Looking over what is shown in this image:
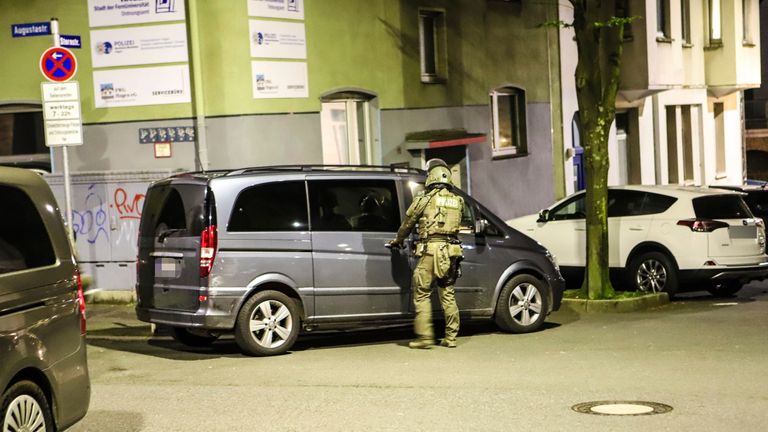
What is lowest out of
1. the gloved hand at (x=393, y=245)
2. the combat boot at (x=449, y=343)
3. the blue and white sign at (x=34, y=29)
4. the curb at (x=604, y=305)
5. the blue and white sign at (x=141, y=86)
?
the curb at (x=604, y=305)

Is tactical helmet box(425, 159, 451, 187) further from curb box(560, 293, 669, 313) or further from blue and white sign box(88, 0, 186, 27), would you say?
blue and white sign box(88, 0, 186, 27)

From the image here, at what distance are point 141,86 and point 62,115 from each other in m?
2.75

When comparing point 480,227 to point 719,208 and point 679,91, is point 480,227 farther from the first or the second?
point 679,91

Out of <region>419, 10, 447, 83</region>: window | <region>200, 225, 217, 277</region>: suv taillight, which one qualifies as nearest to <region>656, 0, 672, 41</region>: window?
<region>419, 10, 447, 83</region>: window

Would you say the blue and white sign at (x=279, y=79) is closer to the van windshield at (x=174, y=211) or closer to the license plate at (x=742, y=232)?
the van windshield at (x=174, y=211)

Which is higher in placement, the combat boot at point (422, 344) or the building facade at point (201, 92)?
the building facade at point (201, 92)

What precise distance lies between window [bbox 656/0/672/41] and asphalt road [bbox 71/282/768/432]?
60.9 ft

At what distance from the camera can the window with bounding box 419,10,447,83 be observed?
931 inches

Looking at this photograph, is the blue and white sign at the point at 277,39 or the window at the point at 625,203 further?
the blue and white sign at the point at 277,39

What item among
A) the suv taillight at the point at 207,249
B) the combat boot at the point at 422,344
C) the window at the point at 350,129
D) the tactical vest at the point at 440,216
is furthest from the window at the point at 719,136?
the suv taillight at the point at 207,249

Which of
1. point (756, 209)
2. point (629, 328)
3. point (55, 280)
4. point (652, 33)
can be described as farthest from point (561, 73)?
point (55, 280)

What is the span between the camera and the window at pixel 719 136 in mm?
38469

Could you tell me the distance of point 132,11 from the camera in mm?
19062

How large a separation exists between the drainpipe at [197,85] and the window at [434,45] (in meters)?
5.83
